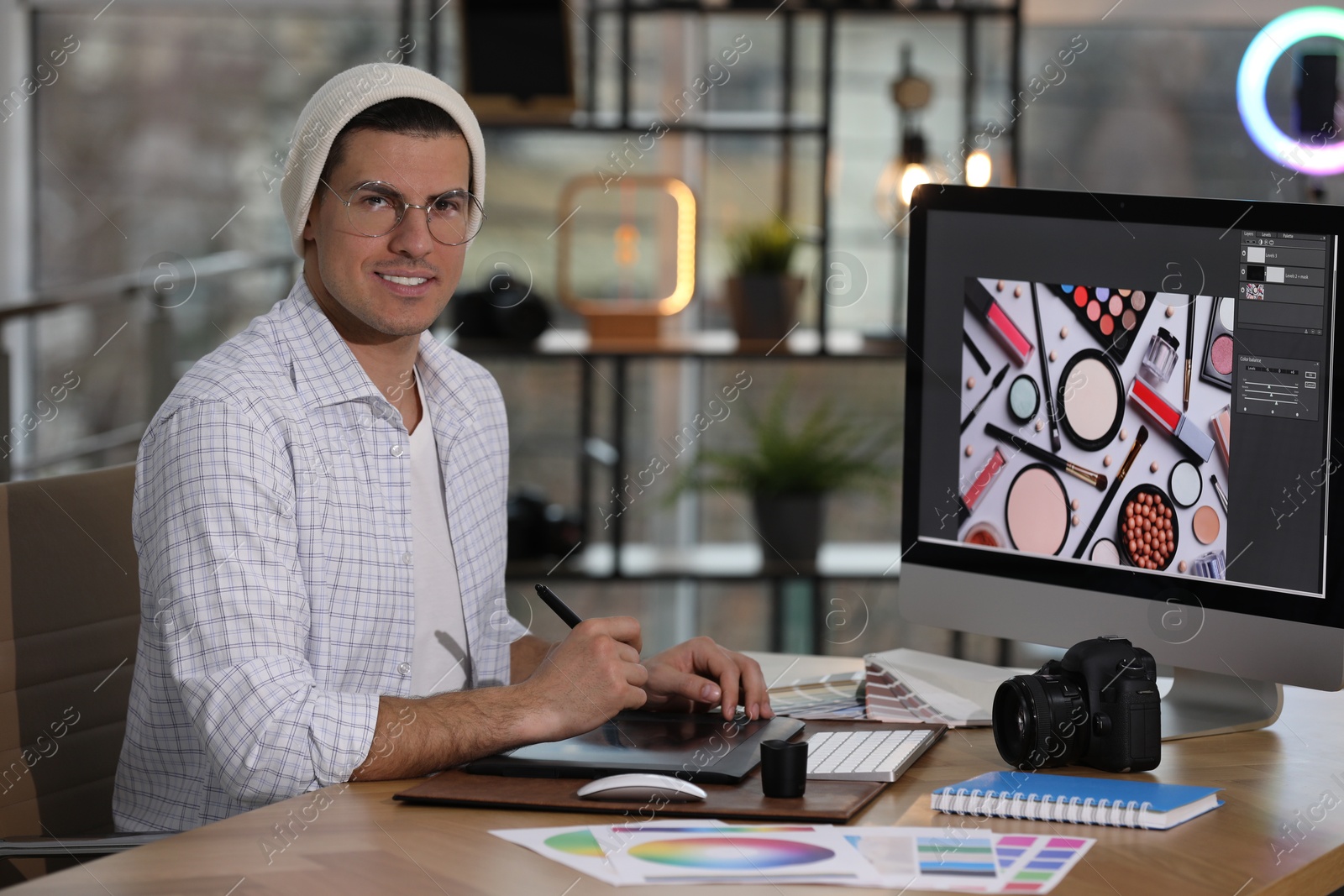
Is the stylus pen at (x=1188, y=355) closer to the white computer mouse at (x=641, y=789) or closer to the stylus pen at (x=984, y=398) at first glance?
the stylus pen at (x=984, y=398)

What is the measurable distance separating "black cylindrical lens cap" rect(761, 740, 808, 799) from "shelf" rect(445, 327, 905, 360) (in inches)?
95.9

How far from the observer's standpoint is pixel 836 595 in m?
3.83

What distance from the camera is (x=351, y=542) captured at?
1.49 metres

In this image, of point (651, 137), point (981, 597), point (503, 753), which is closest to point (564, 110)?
point (651, 137)

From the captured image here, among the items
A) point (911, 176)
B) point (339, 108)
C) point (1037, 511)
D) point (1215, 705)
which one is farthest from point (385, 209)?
point (911, 176)

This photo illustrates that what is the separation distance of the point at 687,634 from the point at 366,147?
8.62ft

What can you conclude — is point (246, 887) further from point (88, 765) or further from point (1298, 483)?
point (1298, 483)

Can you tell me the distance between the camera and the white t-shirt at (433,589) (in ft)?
5.35

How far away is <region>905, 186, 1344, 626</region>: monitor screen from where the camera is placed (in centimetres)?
136

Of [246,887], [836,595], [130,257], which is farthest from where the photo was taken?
[130,257]

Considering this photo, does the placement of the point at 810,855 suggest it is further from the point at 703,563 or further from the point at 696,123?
the point at 696,123

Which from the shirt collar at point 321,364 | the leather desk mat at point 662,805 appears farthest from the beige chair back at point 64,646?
the leather desk mat at point 662,805

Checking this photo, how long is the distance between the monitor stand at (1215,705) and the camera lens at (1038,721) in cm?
20

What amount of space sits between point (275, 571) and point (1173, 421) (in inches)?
36.0
